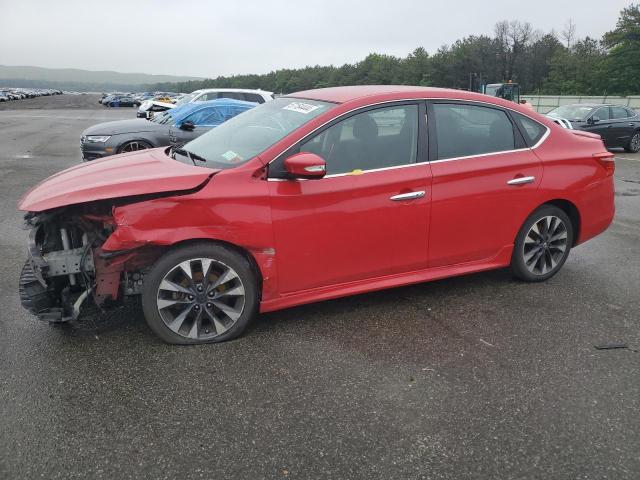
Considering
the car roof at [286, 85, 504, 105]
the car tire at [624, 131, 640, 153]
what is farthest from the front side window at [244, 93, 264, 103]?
the car roof at [286, 85, 504, 105]

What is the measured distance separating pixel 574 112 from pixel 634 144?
2.28 metres

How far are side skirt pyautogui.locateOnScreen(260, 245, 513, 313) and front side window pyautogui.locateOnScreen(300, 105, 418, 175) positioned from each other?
0.82 m

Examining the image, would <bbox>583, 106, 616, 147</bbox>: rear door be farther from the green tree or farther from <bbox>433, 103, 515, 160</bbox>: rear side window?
the green tree

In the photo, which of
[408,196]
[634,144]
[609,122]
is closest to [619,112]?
[609,122]

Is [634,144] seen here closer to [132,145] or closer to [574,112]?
[574,112]

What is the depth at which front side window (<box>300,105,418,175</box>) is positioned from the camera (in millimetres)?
3746

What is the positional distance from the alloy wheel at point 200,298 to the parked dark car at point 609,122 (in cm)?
1463

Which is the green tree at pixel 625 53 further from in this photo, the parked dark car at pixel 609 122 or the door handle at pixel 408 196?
the door handle at pixel 408 196

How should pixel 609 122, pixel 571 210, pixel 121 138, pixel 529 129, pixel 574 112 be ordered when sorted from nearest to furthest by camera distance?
pixel 529 129 → pixel 571 210 → pixel 121 138 → pixel 609 122 → pixel 574 112

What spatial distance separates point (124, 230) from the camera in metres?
3.27

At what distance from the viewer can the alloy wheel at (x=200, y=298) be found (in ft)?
11.3

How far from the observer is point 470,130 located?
167 inches

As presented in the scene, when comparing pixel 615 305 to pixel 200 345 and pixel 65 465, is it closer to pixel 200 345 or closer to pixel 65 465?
pixel 200 345

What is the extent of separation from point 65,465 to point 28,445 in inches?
10.4
